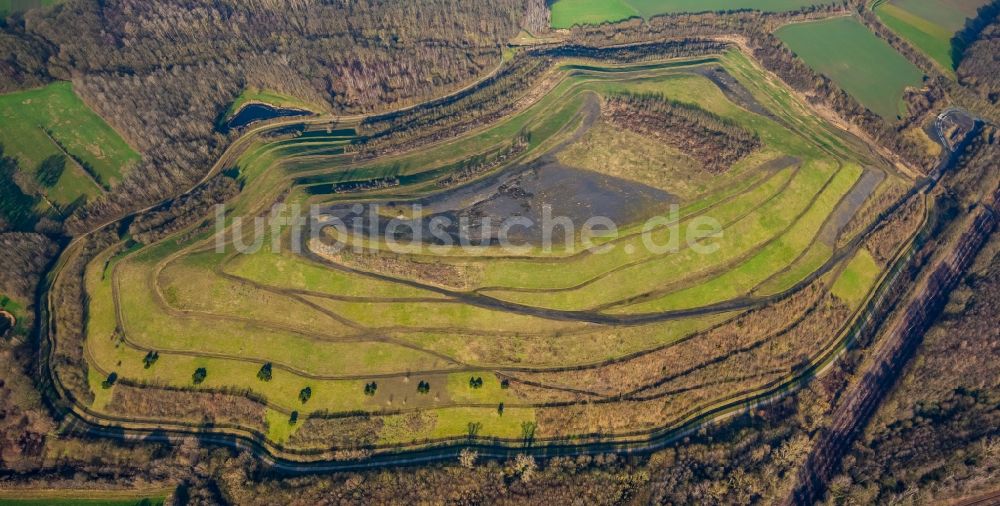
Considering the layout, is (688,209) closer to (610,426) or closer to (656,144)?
(656,144)

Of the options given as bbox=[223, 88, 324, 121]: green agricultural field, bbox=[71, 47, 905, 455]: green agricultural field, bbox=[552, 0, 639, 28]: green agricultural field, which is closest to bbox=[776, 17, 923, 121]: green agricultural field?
bbox=[71, 47, 905, 455]: green agricultural field

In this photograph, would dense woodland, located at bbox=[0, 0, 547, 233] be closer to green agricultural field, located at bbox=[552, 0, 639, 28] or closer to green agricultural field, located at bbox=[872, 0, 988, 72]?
green agricultural field, located at bbox=[552, 0, 639, 28]

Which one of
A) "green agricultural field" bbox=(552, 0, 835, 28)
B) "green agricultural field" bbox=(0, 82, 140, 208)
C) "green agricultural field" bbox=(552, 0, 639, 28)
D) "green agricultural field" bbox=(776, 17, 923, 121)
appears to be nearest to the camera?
"green agricultural field" bbox=(0, 82, 140, 208)

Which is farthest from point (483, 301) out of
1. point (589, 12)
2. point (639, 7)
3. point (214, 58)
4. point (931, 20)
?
point (931, 20)

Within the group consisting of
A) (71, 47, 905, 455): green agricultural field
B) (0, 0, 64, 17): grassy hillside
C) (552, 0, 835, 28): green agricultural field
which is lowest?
(71, 47, 905, 455): green agricultural field

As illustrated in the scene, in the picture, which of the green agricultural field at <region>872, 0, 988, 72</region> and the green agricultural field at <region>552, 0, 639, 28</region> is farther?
the green agricultural field at <region>552, 0, 639, 28</region>

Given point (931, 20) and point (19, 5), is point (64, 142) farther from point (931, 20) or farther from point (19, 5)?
point (931, 20)
